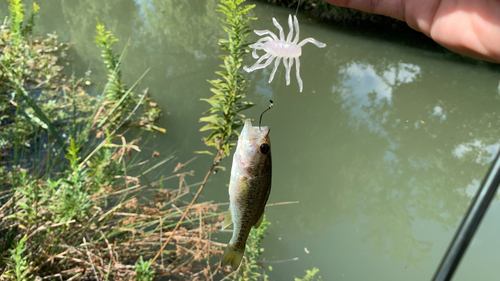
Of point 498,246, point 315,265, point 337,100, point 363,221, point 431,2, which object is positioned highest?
point 431,2

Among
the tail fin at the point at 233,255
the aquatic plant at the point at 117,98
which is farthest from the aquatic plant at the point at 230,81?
the aquatic plant at the point at 117,98

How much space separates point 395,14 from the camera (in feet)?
6.67

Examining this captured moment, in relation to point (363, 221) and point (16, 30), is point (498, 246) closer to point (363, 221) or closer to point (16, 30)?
point (363, 221)

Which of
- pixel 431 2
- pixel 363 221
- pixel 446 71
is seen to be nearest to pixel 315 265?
pixel 363 221

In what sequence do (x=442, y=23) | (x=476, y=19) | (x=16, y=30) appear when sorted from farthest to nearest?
(x=16, y=30)
(x=442, y=23)
(x=476, y=19)

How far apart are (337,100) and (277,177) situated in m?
2.20

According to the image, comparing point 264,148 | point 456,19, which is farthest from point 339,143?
point 264,148

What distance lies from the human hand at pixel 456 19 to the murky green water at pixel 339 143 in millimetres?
1042

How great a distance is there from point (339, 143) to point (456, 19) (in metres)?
2.61

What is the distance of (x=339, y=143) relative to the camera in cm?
413

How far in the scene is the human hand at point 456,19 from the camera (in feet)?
4.84

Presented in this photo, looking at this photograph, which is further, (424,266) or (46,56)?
(46,56)

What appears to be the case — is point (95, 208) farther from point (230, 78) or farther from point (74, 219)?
point (230, 78)

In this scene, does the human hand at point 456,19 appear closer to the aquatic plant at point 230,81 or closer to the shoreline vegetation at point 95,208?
the aquatic plant at point 230,81
